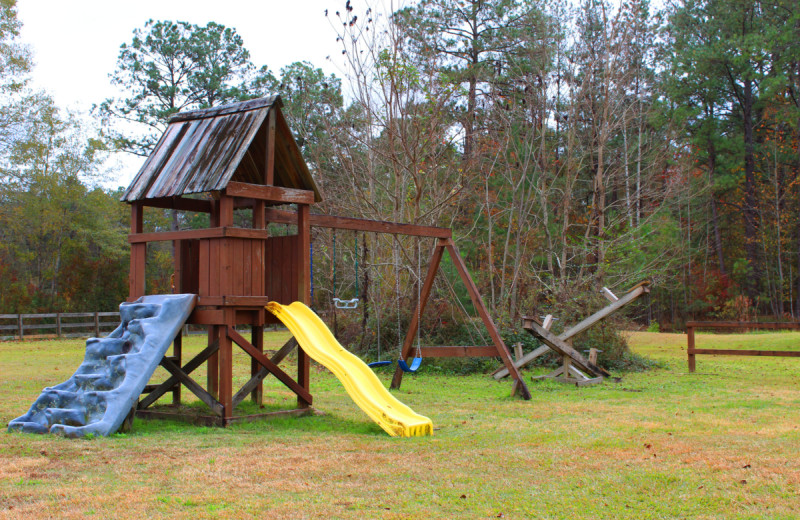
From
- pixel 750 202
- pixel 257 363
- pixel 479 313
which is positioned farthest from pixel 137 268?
pixel 750 202

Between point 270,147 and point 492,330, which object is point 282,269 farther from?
point 492,330

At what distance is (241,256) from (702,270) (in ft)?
110

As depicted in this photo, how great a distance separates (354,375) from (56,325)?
24323 mm

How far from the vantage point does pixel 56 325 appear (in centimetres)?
2858

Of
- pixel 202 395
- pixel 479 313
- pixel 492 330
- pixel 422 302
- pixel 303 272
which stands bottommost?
pixel 202 395

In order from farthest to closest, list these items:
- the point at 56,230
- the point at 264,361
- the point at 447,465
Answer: the point at 56,230
the point at 264,361
the point at 447,465

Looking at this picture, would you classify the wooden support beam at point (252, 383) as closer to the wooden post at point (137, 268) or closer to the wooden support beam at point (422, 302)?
the wooden post at point (137, 268)

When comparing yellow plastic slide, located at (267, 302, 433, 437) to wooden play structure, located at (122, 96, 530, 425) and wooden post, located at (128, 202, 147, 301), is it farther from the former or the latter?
wooden post, located at (128, 202, 147, 301)

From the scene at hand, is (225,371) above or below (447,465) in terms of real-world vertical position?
above

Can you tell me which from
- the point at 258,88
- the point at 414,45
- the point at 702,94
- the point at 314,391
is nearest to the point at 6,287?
the point at 258,88

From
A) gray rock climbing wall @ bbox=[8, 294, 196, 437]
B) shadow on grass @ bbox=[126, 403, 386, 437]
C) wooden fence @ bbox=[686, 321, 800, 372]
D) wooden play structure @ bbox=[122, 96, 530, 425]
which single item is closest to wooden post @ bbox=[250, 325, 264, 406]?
wooden play structure @ bbox=[122, 96, 530, 425]

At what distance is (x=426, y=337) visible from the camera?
16016mm

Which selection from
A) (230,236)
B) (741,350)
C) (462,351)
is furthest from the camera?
(741,350)

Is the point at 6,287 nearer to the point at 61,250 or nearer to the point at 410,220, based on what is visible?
the point at 61,250
